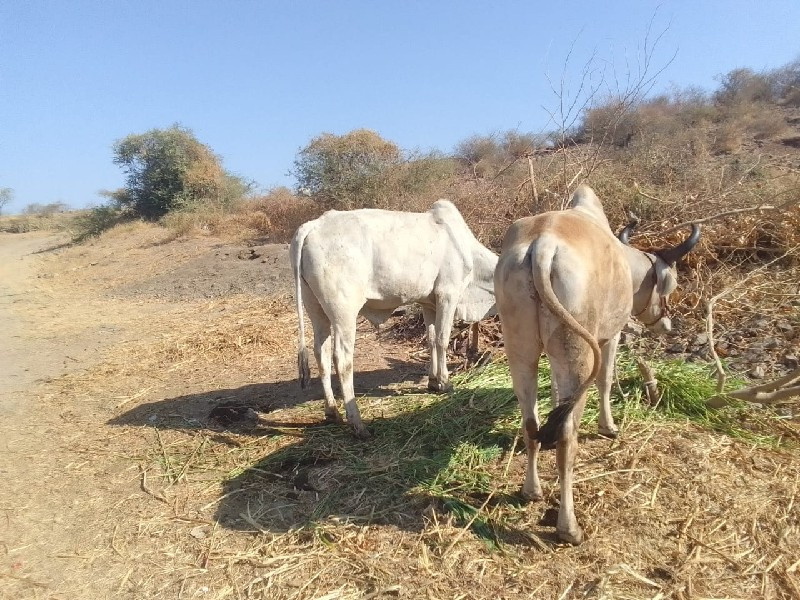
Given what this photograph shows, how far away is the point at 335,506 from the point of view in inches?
145

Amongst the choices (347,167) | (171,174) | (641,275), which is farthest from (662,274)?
(171,174)

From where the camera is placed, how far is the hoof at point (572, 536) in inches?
117

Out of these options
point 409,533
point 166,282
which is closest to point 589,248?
point 409,533

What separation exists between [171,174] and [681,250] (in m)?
27.3

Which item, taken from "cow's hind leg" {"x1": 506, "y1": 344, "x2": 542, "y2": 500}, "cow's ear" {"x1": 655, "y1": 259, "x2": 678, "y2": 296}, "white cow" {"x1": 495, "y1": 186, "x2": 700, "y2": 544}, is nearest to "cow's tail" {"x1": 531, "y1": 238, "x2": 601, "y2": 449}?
"white cow" {"x1": 495, "y1": 186, "x2": 700, "y2": 544}

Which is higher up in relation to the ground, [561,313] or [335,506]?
[561,313]

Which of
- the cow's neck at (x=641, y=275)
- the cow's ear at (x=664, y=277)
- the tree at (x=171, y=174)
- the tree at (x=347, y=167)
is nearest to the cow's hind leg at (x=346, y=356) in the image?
the cow's neck at (x=641, y=275)

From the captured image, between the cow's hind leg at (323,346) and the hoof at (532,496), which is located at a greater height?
the cow's hind leg at (323,346)

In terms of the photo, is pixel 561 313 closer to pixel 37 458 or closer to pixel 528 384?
pixel 528 384

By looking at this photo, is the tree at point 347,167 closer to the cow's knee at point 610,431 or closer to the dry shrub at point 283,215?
the dry shrub at point 283,215

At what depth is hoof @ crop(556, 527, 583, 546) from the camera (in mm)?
2982

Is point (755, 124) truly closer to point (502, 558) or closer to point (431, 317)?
point (431, 317)

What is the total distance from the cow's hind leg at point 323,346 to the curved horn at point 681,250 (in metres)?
2.97

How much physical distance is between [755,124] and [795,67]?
9561 mm
